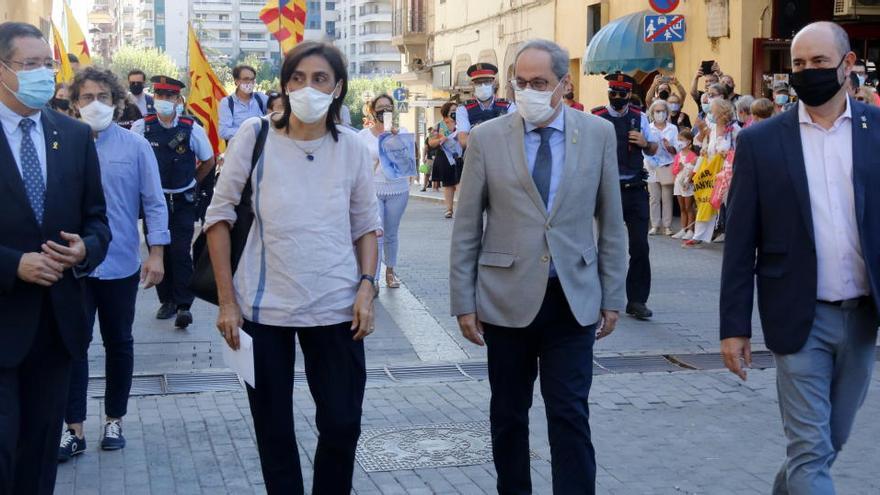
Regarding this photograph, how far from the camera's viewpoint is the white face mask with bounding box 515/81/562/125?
513 cm

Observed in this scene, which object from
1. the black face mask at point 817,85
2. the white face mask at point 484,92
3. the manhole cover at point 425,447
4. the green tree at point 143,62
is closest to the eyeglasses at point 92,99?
the manhole cover at point 425,447

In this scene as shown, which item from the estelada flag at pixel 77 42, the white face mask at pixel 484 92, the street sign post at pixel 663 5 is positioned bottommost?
the white face mask at pixel 484 92

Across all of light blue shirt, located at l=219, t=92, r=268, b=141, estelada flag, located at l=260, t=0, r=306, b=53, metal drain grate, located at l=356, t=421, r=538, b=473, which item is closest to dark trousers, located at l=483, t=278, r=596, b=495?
metal drain grate, located at l=356, t=421, r=538, b=473

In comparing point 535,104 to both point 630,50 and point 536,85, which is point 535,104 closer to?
point 536,85

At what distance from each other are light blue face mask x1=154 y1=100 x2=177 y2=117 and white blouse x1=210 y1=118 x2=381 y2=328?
6036 millimetres

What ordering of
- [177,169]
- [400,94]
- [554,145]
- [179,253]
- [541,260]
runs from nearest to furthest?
[541,260] < [554,145] < [177,169] < [179,253] < [400,94]

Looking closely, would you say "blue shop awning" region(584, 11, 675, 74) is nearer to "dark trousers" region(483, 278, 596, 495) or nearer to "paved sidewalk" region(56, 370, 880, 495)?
"paved sidewalk" region(56, 370, 880, 495)

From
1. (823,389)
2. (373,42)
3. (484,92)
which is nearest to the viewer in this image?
(823,389)

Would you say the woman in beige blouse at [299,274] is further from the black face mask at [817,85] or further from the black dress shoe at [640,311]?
the black dress shoe at [640,311]

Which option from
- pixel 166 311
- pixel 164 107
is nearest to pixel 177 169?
pixel 164 107

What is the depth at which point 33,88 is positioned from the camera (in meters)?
4.65

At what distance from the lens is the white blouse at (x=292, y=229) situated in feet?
15.5

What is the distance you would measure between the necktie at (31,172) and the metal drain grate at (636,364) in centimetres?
507

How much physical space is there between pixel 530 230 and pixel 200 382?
395 cm
